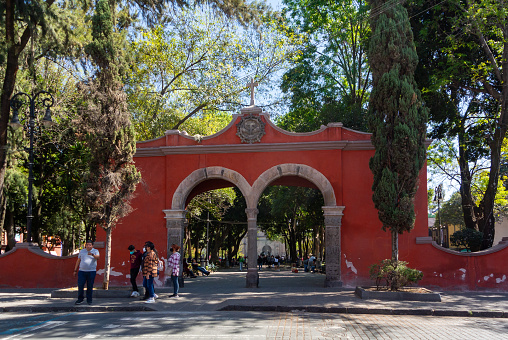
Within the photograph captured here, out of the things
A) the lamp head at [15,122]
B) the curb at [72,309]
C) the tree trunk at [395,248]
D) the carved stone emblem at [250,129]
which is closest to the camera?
the curb at [72,309]

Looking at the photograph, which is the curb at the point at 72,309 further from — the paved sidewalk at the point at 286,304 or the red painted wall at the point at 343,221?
the red painted wall at the point at 343,221

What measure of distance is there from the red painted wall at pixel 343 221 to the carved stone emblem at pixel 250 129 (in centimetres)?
20

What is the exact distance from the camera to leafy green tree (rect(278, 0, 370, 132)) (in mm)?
25894

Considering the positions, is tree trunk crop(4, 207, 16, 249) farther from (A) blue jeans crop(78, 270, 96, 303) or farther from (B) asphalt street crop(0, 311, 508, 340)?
(B) asphalt street crop(0, 311, 508, 340)

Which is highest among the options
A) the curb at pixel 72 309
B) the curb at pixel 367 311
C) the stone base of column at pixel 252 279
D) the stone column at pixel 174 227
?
the stone column at pixel 174 227

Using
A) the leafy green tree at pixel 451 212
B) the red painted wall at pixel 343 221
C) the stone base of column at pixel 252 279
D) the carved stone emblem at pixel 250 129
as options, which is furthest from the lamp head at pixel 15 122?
the leafy green tree at pixel 451 212

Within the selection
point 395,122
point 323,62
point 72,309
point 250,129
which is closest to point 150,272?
point 72,309

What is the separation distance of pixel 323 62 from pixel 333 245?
14321 mm

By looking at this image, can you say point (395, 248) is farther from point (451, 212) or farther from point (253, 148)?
point (451, 212)

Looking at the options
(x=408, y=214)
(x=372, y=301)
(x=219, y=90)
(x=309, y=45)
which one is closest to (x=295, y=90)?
(x=309, y=45)

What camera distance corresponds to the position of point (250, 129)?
16.3 m

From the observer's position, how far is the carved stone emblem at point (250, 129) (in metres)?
16.2

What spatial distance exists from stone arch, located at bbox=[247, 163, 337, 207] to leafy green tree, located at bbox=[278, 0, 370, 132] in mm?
9136

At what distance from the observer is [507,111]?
1708cm
